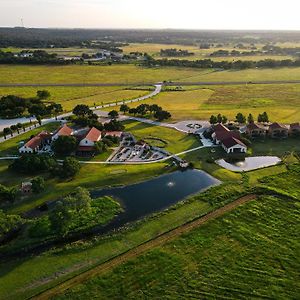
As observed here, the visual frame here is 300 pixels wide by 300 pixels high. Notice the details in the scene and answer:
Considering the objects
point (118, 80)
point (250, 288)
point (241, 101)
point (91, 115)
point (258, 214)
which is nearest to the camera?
point (250, 288)

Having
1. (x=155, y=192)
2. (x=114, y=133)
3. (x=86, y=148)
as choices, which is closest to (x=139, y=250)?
(x=155, y=192)

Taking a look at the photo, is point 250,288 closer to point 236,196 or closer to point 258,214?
point 258,214

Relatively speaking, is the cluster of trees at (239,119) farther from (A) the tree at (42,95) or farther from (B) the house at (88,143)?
(A) the tree at (42,95)

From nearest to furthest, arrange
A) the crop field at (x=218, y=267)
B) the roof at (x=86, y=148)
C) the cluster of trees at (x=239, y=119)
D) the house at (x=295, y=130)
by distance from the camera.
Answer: the crop field at (x=218, y=267), the roof at (x=86, y=148), the house at (x=295, y=130), the cluster of trees at (x=239, y=119)

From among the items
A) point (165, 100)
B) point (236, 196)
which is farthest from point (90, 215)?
point (165, 100)

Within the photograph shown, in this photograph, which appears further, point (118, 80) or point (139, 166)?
point (118, 80)

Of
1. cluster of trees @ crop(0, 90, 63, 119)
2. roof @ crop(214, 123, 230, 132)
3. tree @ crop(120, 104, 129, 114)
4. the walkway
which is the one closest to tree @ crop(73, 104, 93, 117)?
cluster of trees @ crop(0, 90, 63, 119)

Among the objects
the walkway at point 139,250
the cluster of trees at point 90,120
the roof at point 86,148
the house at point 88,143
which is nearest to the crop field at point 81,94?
the cluster of trees at point 90,120
